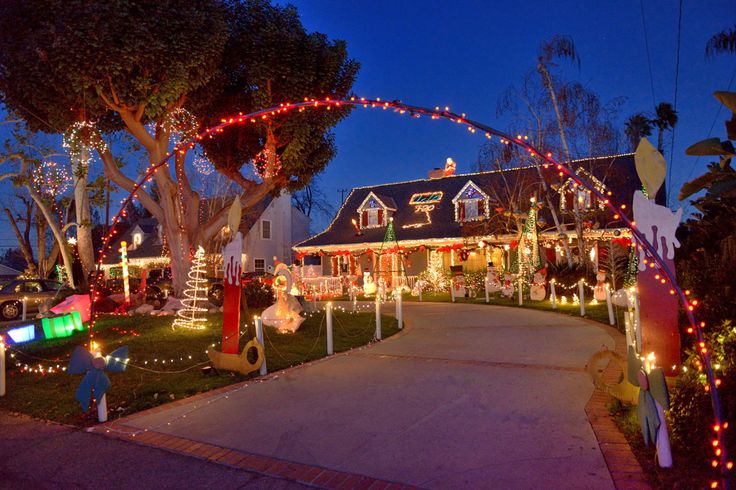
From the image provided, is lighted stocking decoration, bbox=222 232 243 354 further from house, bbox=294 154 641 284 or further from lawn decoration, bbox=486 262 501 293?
house, bbox=294 154 641 284

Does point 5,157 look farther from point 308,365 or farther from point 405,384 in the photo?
point 405,384

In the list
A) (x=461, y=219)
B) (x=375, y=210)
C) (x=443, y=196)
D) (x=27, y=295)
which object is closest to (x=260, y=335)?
(x=27, y=295)

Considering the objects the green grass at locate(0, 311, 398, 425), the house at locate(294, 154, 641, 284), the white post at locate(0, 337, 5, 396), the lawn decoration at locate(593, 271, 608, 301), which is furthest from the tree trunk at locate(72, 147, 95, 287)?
the lawn decoration at locate(593, 271, 608, 301)

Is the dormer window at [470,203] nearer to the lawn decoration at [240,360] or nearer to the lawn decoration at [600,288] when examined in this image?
the lawn decoration at [600,288]

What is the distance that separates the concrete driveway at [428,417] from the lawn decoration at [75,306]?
9.10m

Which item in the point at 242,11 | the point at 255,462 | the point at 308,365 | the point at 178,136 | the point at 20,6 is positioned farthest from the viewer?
the point at 178,136

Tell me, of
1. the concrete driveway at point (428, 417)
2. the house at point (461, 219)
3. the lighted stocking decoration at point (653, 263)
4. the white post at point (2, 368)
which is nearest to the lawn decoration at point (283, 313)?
the concrete driveway at point (428, 417)

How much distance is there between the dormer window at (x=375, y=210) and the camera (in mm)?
31344

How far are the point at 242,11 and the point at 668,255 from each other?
1340cm

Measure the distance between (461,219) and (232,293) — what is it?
21.4m

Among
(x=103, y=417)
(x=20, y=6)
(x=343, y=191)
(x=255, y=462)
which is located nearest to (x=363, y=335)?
(x=103, y=417)

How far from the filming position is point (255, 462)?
15.9 feet

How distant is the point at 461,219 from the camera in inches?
1126

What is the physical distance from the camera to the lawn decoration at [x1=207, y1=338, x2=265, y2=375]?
8188 mm
